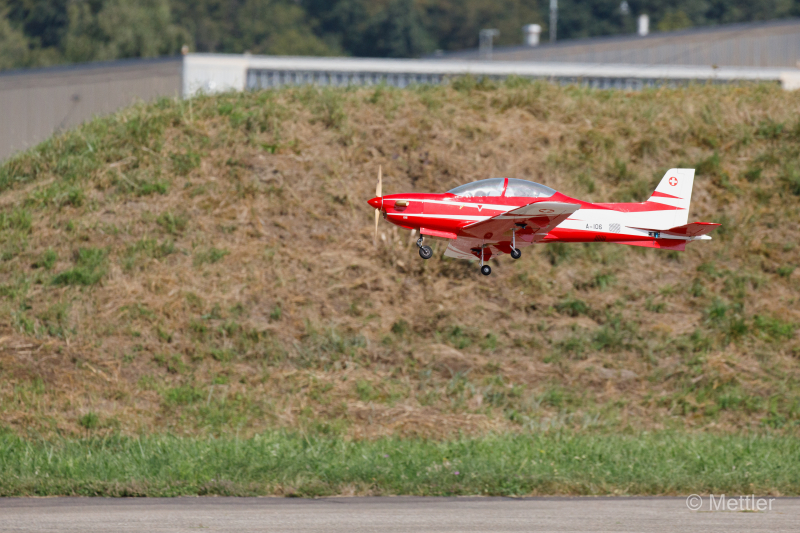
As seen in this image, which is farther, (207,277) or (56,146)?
(56,146)

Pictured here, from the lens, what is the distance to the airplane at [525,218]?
17.5 ft

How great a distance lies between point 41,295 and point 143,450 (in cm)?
1093

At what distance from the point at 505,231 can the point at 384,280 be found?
104ft

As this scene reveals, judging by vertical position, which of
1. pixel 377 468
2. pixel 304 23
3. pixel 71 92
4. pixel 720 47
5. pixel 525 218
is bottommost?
pixel 377 468

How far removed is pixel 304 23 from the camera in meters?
162

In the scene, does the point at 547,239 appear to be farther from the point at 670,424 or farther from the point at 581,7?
the point at 581,7

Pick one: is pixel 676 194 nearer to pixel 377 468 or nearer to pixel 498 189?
pixel 498 189

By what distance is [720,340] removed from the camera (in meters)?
35.1


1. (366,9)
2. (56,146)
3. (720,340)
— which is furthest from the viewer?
(366,9)

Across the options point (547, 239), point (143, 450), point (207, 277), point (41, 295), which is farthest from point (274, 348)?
point (547, 239)

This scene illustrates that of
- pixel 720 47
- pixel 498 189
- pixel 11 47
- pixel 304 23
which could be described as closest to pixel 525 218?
pixel 498 189

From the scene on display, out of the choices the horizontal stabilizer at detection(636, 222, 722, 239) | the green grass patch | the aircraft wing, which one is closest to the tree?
the green grass patch

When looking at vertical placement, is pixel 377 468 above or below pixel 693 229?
below

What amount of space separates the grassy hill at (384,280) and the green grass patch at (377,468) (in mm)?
2410
